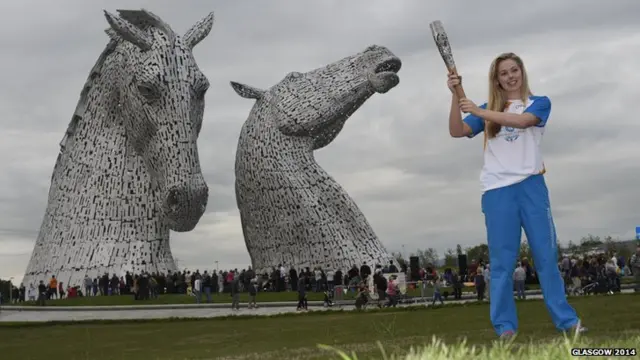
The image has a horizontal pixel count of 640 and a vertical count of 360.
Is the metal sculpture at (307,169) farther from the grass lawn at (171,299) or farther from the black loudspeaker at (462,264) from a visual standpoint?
the black loudspeaker at (462,264)

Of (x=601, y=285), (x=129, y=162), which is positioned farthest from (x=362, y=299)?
(x=129, y=162)

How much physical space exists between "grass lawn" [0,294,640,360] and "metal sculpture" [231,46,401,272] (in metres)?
10.6

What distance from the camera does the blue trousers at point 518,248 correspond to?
207 inches

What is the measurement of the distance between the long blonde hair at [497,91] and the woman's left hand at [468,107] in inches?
7.9

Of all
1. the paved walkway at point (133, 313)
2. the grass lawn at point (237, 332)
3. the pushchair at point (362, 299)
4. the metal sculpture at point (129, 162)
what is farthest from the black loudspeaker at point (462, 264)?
the grass lawn at point (237, 332)

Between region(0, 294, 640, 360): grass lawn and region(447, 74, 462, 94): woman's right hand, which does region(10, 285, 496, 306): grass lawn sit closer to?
region(0, 294, 640, 360): grass lawn

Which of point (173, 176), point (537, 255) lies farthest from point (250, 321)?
point (537, 255)

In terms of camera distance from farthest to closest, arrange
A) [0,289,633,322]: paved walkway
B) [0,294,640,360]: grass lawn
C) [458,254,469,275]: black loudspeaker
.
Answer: [458,254,469,275]: black loudspeaker → [0,289,633,322]: paved walkway → [0,294,640,360]: grass lawn

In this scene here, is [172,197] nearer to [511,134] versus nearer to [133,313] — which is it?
[133,313]

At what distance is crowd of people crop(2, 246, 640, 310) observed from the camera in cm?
2036

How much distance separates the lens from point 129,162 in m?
27.2

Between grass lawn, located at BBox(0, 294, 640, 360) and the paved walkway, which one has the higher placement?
the paved walkway

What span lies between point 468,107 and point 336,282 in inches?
818

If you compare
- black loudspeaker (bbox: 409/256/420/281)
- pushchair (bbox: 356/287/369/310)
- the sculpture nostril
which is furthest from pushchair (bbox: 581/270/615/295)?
the sculpture nostril
